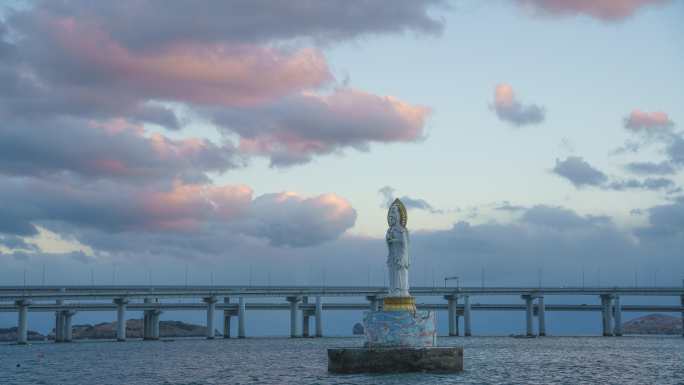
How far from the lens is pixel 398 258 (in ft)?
213

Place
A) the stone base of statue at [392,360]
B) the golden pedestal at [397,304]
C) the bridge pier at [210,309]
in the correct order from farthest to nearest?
A: the bridge pier at [210,309], the golden pedestal at [397,304], the stone base of statue at [392,360]

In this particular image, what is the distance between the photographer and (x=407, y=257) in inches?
2584

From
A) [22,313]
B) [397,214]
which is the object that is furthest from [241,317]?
[397,214]

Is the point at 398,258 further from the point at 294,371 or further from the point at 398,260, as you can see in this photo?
the point at 294,371

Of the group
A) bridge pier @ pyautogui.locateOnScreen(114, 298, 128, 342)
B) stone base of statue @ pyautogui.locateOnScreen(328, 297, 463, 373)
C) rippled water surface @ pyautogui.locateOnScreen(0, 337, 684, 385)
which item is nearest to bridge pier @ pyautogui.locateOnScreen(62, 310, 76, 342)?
bridge pier @ pyautogui.locateOnScreen(114, 298, 128, 342)

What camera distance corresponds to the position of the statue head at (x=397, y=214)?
66.3 meters

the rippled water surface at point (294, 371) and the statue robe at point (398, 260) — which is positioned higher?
the statue robe at point (398, 260)

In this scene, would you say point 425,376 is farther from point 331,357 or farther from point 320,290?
point 320,290

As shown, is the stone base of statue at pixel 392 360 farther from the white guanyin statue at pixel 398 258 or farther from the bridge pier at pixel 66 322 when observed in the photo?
the bridge pier at pixel 66 322

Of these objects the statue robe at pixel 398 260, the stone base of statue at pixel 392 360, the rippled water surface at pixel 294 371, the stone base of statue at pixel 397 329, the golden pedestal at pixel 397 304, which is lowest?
the rippled water surface at pixel 294 371

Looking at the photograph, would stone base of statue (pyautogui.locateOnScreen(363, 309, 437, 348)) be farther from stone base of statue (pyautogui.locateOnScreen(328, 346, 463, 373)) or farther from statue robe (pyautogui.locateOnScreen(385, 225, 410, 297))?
statue robe (pyautogui.locateOnScreen(385, 225, 410, 297))

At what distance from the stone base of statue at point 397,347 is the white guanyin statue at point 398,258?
971 millimetres

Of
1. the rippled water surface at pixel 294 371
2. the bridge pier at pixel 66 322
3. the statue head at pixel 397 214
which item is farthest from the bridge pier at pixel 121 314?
the statue head at pixel 397 214

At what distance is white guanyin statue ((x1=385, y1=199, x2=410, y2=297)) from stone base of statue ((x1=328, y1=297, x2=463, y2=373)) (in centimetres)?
97
